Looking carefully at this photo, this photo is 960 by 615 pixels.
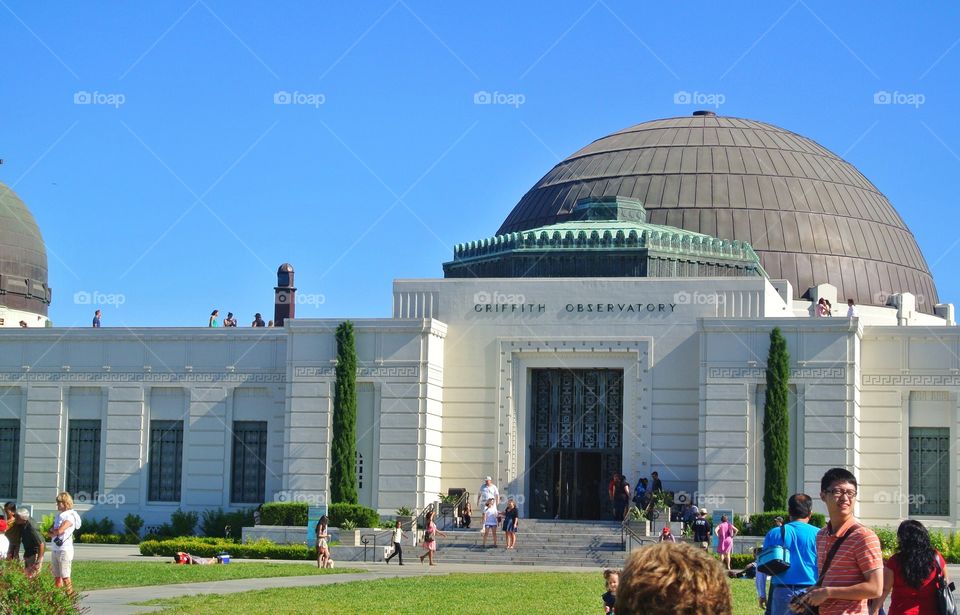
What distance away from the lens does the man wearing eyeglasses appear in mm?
10117

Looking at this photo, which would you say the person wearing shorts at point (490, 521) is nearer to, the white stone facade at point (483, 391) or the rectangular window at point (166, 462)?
the white stone facade at point (483, 391)

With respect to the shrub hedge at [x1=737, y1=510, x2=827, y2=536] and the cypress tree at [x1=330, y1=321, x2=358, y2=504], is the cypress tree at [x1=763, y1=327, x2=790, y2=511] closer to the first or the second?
the shrub hedge at [x1=737, y1=510, x2=827, y2=536]

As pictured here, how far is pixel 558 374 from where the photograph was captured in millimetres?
40094

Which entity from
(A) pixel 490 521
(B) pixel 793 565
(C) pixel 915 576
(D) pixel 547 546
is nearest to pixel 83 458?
(A) pixel 490 521

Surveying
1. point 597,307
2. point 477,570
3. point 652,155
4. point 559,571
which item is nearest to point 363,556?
point 477,570

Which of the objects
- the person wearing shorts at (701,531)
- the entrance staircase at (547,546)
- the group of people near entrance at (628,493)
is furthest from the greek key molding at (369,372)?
the person wearing shorts at (701,531)

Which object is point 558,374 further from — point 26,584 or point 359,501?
point 26,584

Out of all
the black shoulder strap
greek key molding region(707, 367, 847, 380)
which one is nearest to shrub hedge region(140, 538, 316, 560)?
greek key molding region(707, 367, 847, 380)

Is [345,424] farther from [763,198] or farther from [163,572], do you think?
[763,198]

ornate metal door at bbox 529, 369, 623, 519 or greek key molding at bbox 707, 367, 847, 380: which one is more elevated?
greek key molding at bbox 707, 367, 847, 380
